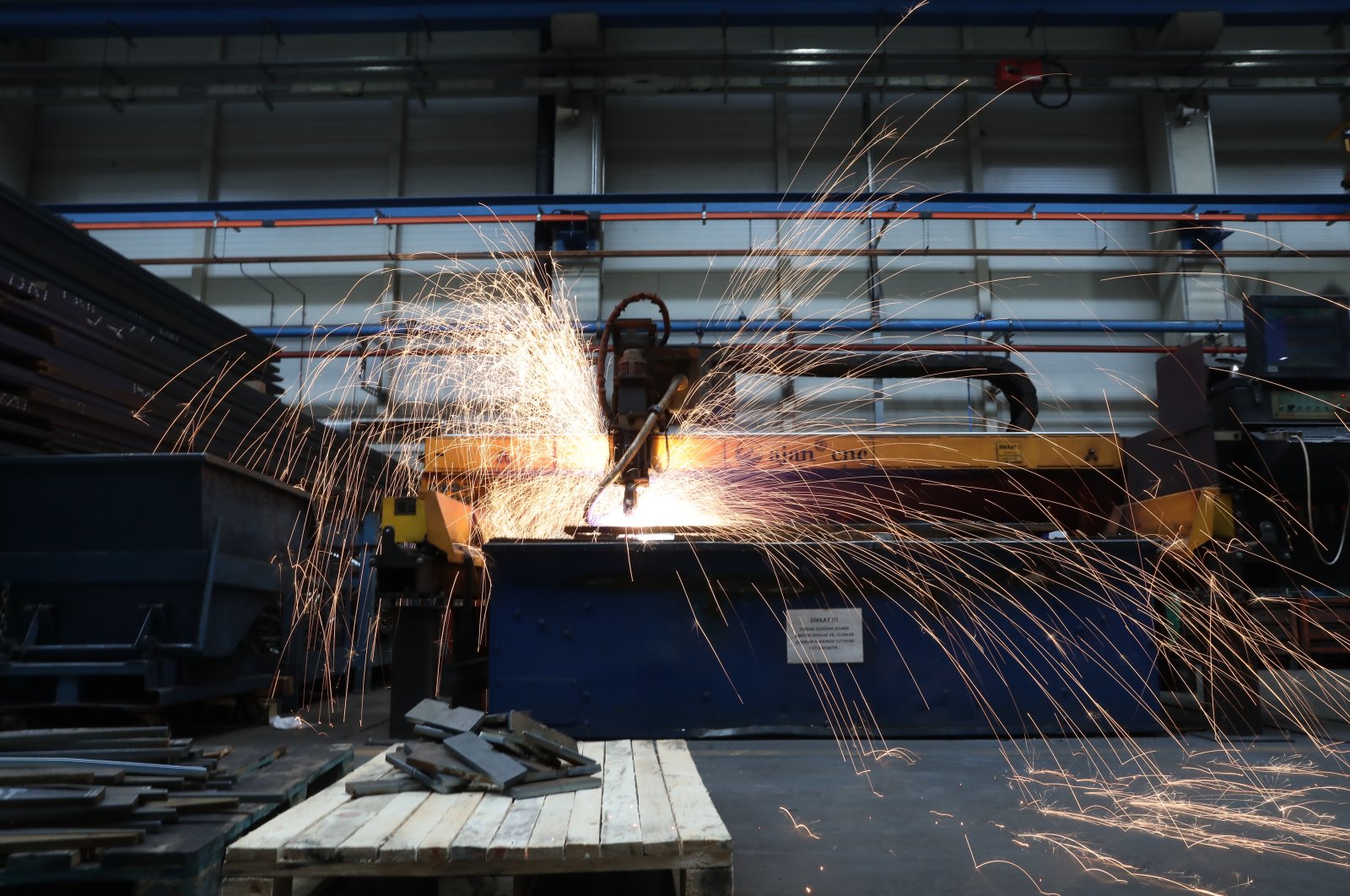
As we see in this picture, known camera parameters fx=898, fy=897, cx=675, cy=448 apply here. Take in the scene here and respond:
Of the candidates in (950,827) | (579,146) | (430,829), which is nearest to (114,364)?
(430,829)

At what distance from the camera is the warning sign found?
4000 mm

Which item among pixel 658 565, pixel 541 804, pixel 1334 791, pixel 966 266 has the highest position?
pixel 966 266

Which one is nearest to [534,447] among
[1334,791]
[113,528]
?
[113,528]

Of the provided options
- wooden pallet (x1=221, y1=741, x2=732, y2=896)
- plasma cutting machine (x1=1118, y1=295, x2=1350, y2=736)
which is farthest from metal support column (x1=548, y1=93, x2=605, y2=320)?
wooden pallet (x1=221, y1=741, x2=732, y2=896)

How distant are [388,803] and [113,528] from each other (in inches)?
108

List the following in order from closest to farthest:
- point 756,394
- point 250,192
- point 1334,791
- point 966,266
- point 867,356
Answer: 1. point 1334,791
2. point 867,356
3. point 756,394
4. point 966,266
5. point 250,192

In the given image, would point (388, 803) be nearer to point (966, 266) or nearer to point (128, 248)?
point (966, 266)

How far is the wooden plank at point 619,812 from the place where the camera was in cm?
179

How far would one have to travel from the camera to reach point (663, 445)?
387 cm

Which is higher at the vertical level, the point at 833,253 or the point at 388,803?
the point at 833,253

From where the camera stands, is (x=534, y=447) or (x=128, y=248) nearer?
(x=534, y=447)

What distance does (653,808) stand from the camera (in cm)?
204

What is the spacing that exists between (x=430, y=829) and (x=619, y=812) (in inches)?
16.3

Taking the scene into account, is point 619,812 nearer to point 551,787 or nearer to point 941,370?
point 551,787
